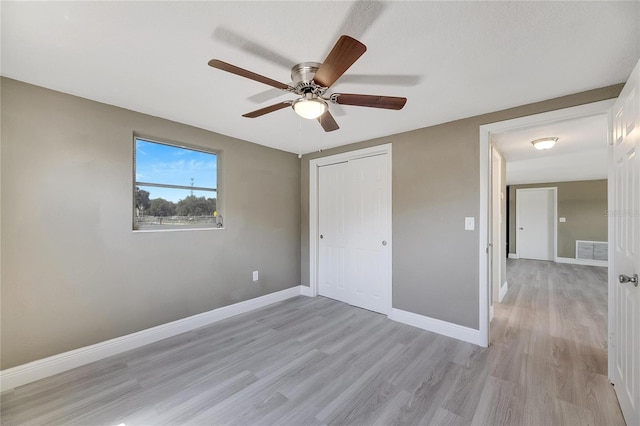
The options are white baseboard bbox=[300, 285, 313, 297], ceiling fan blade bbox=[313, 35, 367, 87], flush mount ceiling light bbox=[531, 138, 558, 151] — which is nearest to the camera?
ceiling fan blade bbox=[313, 35, 367, 87]

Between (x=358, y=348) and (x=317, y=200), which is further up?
(x=317, y=200)

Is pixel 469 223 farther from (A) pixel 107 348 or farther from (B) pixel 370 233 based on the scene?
(A) pixel 107 348

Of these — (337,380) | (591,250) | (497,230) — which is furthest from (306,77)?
(591,250)

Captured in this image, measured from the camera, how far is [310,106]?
5.23 ft

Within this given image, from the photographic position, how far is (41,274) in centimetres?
196

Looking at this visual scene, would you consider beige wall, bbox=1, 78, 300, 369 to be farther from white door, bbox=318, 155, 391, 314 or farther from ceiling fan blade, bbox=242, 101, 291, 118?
white door, bbox=318, 155, 391, 314

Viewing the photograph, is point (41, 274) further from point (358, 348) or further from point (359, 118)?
point (359, 118)

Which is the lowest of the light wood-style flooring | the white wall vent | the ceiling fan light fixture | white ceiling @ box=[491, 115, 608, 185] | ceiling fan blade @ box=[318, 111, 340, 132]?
the light wood-style flooring

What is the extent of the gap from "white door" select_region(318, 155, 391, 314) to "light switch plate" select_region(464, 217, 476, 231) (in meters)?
0.86

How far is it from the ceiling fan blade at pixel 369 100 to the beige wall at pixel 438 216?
77 cm

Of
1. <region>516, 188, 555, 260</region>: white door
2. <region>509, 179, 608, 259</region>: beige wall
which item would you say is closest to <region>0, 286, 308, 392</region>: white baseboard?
<region>516, 188, 555, 260</region>: white door

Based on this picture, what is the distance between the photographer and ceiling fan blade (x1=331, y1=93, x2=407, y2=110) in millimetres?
1588

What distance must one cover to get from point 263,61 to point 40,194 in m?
2.02

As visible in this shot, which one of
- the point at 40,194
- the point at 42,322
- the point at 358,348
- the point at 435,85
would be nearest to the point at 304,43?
the point at 435,85
